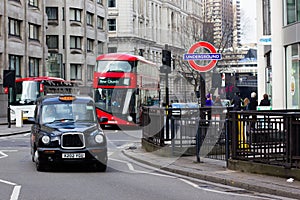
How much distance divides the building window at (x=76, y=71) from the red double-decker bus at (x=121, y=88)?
38.5 metres

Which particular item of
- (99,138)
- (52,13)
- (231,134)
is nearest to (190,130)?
(231,134)

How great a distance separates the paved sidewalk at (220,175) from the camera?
11.4m

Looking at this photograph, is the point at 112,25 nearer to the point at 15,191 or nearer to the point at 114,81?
the point at 114,81

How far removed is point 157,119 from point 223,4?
4782cm

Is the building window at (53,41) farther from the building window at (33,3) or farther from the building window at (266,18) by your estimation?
the building window at (266,18)

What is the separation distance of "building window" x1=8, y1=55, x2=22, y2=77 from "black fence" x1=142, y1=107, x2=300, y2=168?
119 ft

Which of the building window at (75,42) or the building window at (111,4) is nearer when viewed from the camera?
the building window at (75,42)

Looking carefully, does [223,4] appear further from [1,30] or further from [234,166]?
[234,166]

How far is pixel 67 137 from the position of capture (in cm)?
1456

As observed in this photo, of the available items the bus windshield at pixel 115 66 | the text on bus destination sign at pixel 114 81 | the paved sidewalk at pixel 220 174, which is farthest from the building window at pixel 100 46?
the paved sidewalk at pixel 220 174

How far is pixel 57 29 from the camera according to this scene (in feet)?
235

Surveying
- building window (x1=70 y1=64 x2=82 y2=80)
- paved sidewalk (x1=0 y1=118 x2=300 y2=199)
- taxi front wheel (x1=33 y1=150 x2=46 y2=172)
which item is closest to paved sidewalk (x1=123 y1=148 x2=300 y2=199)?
paved sidewalk (x1=0 y1=118 x2=300 y2=199)

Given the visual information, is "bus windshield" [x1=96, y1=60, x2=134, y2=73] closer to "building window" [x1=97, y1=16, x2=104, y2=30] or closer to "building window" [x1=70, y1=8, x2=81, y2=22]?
"building window" [x1=70, y1=8, x2=81, y2=22]

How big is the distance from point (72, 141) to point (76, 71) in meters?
59.9
